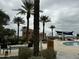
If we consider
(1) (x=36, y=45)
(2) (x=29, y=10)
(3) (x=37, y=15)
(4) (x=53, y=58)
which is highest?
(2) (x=29, y=10)

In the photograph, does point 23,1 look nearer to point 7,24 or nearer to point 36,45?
point 7,24

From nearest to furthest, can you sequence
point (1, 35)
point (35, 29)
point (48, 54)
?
point (35, 29), point (48, 54), point (1, 35)

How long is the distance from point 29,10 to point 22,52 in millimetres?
30087

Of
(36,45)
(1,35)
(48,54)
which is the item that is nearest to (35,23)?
(36,45)

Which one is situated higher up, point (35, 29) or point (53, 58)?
point (35, 29)

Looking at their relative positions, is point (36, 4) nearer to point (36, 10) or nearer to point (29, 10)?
point (36, 10)

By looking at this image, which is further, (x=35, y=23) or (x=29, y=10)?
(x=29, y=10)

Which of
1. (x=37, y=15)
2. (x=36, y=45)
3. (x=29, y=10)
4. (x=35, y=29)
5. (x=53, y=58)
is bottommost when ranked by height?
(x=53, y=58)

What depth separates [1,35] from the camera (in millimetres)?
45094

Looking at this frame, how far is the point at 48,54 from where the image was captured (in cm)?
1677

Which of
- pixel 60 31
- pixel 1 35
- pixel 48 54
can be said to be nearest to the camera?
pixel 48 54

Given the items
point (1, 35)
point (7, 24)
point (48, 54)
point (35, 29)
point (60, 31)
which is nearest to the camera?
point (35, 29)

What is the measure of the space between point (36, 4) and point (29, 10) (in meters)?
32.8

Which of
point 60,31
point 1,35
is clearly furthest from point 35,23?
point 60,31
